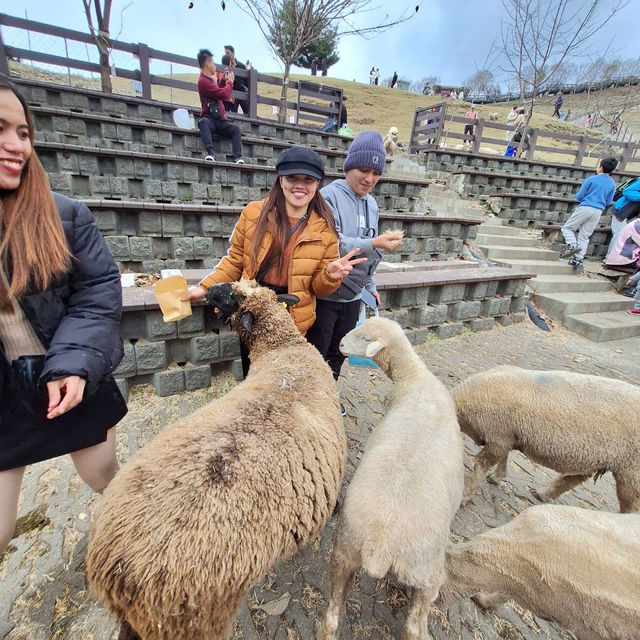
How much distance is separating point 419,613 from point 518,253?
8169 millimetres

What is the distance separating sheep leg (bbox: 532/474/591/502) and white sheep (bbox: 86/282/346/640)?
1.96 meters

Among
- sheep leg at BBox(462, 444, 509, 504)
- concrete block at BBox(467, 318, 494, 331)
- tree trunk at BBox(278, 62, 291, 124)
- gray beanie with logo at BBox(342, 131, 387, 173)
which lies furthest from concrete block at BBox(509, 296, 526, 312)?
tree trunk at BBox(278, 62, 291, 124)

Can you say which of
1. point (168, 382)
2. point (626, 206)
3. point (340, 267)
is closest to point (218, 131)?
point (168, 382)

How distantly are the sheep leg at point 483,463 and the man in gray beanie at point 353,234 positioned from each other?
132 centimetres

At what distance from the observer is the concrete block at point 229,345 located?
3504 millimetres

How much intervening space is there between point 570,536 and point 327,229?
6.60 ft

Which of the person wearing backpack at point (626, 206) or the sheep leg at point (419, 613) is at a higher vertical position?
the person wearing backpack at point (626, 206)

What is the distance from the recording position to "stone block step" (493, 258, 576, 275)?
24.3 feet

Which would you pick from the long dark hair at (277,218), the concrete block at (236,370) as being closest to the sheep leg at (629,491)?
the long dark hair at (277,218)

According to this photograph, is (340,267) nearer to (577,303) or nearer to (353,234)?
(353,234)

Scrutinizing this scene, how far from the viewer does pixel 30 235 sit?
123 cm

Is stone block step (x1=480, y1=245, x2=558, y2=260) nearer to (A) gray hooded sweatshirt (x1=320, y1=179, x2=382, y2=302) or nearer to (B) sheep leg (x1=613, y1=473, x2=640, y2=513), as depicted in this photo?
(A) gray hooded sweatshirt (x1=320, y1=179, x2=382, y2=302)

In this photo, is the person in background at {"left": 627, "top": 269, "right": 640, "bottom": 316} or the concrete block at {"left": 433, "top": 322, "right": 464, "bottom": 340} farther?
the person in background at {"left": 627, "top": 269, "right": 640, "bottom": 316}

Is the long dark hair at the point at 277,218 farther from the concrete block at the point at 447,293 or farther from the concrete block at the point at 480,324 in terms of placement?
the concrete block at the point at 480,324
